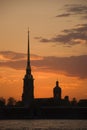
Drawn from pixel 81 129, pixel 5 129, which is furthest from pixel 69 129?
pixel 5 129

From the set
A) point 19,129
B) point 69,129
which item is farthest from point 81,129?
point 19,129

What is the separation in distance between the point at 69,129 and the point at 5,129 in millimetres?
13144

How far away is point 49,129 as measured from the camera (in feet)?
531

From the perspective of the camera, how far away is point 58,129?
526 ft

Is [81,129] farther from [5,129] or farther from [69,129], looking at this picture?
[5,129]

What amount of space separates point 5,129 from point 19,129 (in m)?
3.16

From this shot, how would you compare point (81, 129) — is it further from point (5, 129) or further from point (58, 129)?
point (5, 129)

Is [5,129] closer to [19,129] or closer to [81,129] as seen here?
[19,129]

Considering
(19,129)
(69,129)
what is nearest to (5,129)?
(19,129)

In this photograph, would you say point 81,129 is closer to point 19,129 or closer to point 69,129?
point 69,129

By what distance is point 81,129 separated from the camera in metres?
158

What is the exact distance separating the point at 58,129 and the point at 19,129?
8.31 m

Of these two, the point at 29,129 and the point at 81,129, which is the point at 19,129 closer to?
the point at 29,129

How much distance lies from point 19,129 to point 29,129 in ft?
6.78
